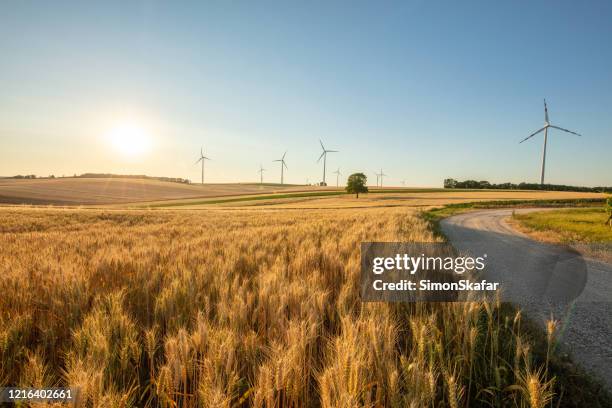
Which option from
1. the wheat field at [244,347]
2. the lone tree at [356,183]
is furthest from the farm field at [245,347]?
the lone tree at [356,183]

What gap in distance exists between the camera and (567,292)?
682 cm

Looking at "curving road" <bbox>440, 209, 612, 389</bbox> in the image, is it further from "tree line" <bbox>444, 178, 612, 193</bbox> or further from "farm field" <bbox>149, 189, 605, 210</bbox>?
"tree line" <bbox>444, 178, 612, 193</bbox>

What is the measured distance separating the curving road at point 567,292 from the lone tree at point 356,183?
233 feet

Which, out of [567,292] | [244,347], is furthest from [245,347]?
[567,292]

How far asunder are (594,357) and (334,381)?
4381 mm

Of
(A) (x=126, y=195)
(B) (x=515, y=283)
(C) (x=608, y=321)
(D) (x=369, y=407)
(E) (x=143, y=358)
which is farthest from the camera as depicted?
(A) (x=126, y=195)

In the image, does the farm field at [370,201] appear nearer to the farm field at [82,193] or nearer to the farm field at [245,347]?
the farm field at [82,193]

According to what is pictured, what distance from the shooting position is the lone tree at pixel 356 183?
83438mm

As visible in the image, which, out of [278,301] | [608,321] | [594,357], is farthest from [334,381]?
[608,321]

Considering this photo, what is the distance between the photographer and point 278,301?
2900 mm

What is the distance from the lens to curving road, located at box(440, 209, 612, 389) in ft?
13.4

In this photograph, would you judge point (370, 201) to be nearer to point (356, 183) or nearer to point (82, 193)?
point (356, 183)

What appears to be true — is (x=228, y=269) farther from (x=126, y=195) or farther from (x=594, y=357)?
(x=126, y=195)

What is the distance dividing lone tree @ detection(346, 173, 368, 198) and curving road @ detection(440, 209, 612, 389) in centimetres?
7102
